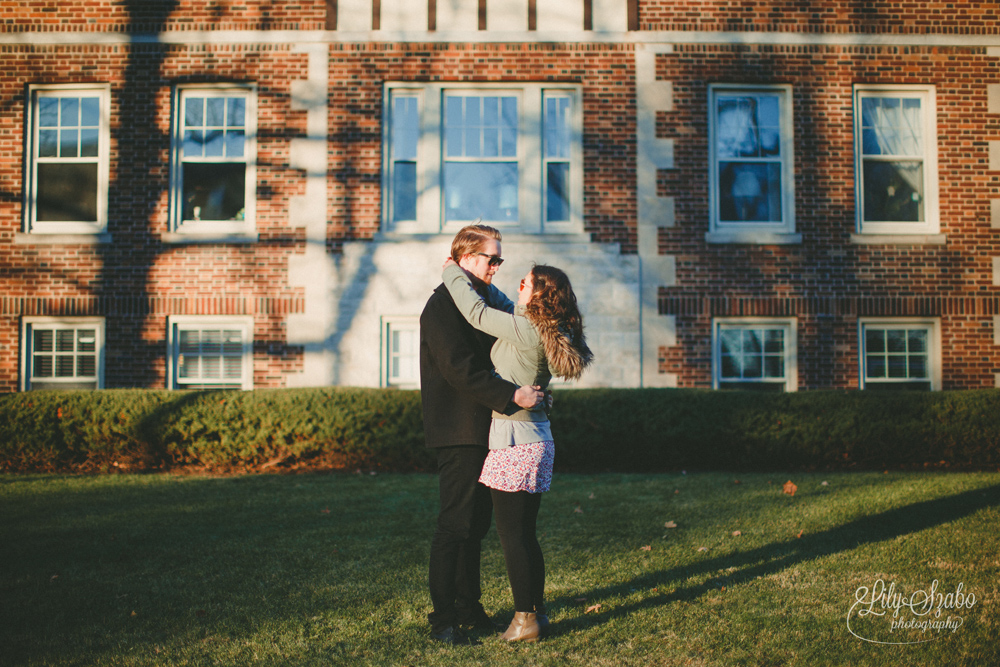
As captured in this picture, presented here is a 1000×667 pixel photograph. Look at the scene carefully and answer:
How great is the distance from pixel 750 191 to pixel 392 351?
555cm

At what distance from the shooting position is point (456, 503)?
3.20 m

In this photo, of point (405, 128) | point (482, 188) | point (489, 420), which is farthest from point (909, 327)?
point (489, 420)

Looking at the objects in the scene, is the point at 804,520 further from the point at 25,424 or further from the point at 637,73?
the point at 25,424

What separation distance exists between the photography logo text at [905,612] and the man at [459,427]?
184 centimetres

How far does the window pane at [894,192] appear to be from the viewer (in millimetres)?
9805

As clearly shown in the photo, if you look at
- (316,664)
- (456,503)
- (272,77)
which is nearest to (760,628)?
(456,503)

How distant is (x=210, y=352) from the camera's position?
957cm

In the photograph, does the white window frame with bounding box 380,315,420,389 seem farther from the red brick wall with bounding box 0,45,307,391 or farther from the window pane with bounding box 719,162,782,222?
the window pane with bounding box 719,162,782,222

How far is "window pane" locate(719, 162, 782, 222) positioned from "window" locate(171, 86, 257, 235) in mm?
6725

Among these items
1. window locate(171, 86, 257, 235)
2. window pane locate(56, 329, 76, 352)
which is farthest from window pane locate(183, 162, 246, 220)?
window pane locate(56, 329, 76, 352)

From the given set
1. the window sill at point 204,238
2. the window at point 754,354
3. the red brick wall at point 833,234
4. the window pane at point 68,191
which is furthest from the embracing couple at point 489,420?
the window pane at point 68,191

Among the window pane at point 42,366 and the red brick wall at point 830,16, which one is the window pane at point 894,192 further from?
the window pane at point 42,366

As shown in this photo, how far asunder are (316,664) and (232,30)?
30.1 feet

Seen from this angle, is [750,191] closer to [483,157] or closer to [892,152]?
[892,152]
